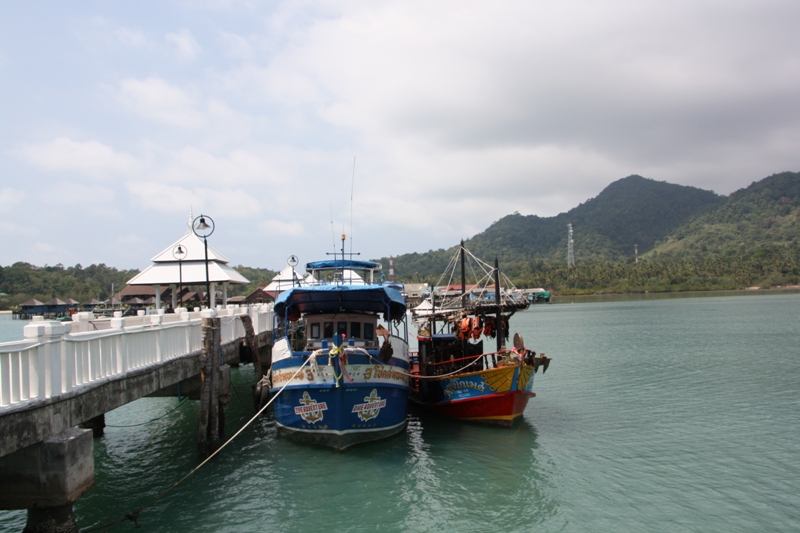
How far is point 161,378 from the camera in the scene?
45.2ft

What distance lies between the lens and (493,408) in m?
19.4

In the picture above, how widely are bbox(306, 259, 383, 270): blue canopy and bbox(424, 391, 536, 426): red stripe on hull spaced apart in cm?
547

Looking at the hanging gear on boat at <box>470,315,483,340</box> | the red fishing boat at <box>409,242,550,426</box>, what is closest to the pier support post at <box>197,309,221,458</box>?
the red fishing boat at <box>409,242,550,426</box>

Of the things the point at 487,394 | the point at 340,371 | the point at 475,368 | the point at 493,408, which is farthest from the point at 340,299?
the point at 475,368

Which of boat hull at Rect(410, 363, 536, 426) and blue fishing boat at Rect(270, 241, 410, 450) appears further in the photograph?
boat hull at Rect(410, 363, 536, 426)

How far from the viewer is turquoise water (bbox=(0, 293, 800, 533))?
12.1 m

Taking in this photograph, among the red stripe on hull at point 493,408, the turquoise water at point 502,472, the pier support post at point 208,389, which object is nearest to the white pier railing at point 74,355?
the pier support post at point 208,389

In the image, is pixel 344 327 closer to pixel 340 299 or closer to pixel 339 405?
pixel 340 299

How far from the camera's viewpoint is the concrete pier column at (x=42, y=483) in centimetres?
860

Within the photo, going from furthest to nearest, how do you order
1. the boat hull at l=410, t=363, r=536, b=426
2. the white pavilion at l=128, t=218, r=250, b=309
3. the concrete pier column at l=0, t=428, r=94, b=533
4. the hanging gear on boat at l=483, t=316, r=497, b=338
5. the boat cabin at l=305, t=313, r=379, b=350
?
the white pavilion at l=128, t=218, r=250, b=309 < the hanging gear on boat at l=483, t=316, r=497, b=338 < the boat hull at l=410, t=363, r=536, b=426 < the boat cabin at l=305, t=313, r=379, b=350 < the concrete pier column at l=0, t=428, r=94, b=533

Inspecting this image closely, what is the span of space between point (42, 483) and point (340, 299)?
1035 cm

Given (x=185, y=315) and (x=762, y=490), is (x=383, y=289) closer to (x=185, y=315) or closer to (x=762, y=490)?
(x=185, y=315)

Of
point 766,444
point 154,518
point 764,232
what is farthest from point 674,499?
point 764,232

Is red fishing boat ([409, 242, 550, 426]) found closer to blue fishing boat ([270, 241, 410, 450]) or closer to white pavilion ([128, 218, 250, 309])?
blue fishing boat ([270, 241, 410, 450])
